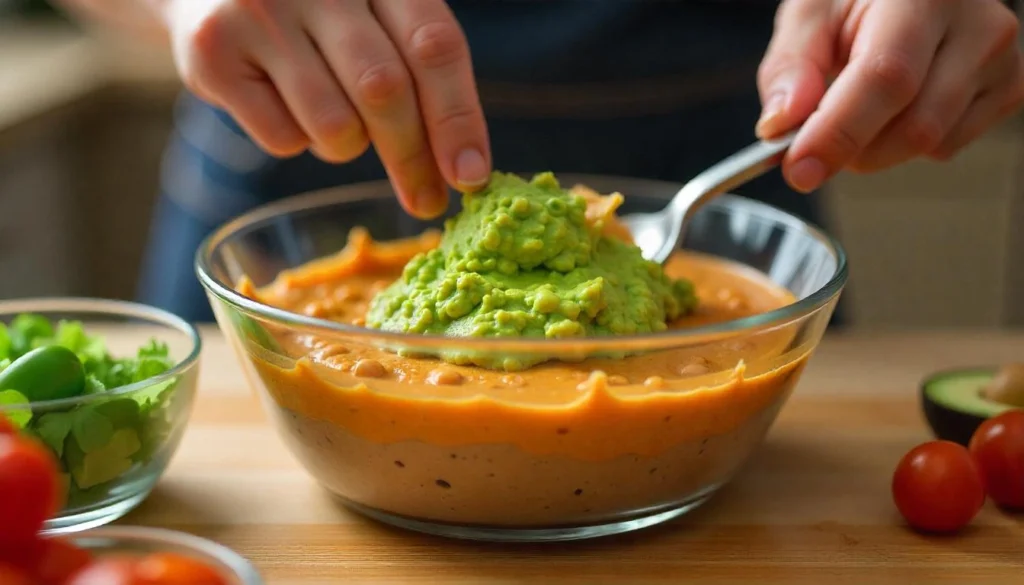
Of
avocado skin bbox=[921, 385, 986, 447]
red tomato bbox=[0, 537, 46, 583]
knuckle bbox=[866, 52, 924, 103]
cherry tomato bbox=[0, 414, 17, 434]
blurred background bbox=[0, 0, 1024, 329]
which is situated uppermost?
knuckle bbox=[866, 52, 924, 103]

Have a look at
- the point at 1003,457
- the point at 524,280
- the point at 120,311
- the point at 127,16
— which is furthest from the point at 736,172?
the point at 127,16

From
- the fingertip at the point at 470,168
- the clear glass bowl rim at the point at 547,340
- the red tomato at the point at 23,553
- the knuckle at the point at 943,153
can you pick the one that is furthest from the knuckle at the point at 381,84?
the knuckle at the point at 943,153

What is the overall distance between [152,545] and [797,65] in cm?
94

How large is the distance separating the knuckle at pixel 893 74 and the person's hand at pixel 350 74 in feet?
1.46

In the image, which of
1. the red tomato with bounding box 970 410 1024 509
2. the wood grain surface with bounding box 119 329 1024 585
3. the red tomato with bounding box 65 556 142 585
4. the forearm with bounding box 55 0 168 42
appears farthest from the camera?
the forearm with bounding box 55 0 168 42

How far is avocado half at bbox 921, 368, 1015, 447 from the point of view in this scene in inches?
53.6

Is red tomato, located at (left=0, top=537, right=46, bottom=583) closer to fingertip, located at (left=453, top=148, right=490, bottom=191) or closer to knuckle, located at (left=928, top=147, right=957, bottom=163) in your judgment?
fingertip, located at (left=453, top=148, right=490, bottom=191)

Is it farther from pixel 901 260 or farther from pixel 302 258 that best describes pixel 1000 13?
pixel 901 260

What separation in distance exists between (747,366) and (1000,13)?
1.91ft

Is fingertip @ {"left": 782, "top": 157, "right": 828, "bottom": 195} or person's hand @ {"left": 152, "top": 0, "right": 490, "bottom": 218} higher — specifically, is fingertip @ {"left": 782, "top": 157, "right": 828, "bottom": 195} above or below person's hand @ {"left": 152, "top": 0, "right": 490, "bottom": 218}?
below

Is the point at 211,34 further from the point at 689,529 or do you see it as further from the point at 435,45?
the point at 689,529

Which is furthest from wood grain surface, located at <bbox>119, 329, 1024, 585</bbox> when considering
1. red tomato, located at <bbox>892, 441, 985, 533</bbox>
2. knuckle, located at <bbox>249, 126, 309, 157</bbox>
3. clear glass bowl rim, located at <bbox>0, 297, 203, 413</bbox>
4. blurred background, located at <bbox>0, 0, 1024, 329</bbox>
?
blurred background, located at <bbox>0, 0, 1024, 329</bbox>

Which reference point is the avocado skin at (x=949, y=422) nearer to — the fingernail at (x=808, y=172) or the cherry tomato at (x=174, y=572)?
the fingernail at (x=808, y=172)

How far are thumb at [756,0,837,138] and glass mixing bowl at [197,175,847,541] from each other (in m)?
0.24
